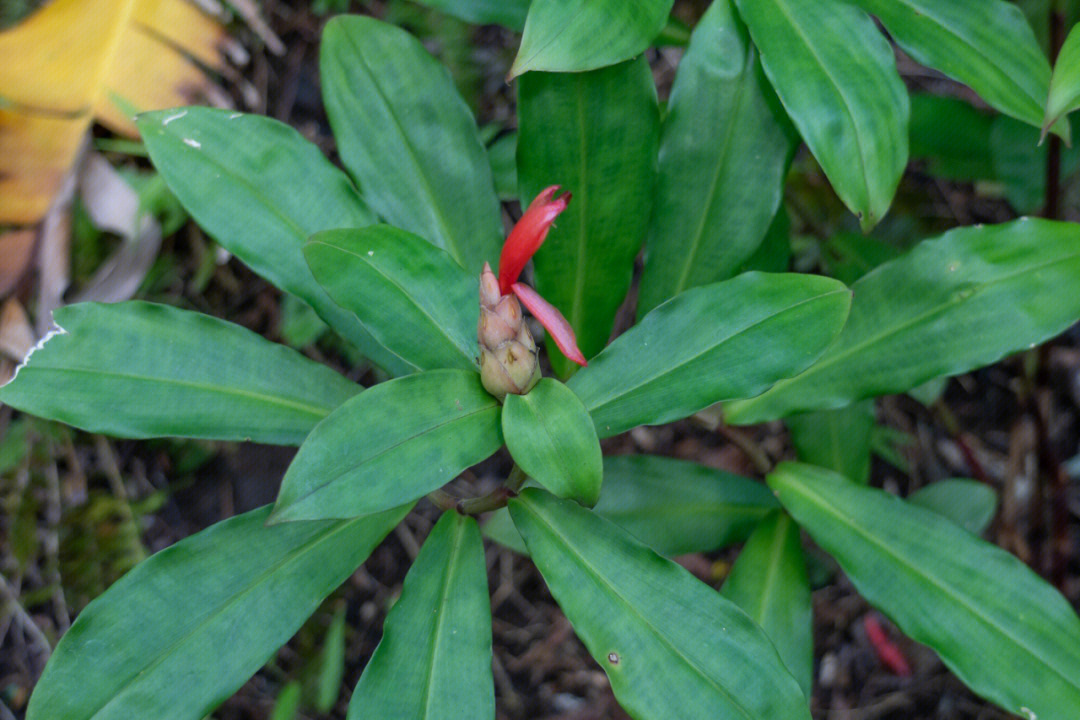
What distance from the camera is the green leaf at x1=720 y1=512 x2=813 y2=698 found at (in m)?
1.12

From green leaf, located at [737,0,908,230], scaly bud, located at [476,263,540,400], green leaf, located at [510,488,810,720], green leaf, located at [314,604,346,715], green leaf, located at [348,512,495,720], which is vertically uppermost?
green leaf, located at [737,0,908,230]

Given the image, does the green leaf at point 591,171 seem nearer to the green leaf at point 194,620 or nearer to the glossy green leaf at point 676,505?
the glossy green leaf at point 676,505

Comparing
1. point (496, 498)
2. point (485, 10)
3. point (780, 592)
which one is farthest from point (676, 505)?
point (485, 10)

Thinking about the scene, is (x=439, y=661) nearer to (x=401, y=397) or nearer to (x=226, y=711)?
(x=401, y=397)

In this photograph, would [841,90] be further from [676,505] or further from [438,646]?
[438,646]

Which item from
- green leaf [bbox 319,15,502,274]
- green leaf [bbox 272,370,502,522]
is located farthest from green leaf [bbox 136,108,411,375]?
green leaf [bbox 272,370,502,522]

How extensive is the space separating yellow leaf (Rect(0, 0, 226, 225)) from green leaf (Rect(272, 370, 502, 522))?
3.95 ft

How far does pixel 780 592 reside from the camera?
1.14 m

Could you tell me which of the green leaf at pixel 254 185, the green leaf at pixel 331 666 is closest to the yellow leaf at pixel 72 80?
the green leaf at pixel 254 185

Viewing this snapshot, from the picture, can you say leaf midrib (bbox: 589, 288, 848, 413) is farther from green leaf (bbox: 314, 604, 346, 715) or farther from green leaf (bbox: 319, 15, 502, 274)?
green leaf (bbox: 314, 604, 346, 715)

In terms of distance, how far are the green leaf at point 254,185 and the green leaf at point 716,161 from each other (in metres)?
0.43

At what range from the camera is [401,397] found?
0.87m

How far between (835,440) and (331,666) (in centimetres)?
112

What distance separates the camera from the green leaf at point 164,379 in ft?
3.20
